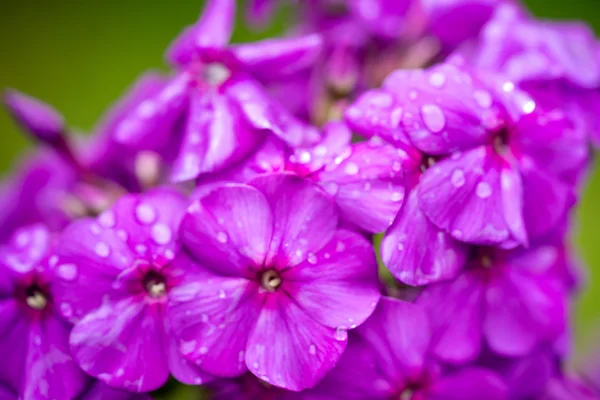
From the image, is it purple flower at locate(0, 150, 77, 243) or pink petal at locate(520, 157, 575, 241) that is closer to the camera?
pink petal at locate(520, 157, 575, 241)

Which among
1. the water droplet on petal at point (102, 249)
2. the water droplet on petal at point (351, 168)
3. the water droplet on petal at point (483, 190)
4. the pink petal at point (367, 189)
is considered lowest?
the water droplet on petal at point (483, 190)

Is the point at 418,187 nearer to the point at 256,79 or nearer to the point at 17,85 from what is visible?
the point at 256,79

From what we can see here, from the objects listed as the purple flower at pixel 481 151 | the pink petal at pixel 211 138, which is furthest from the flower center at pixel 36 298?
the purple flower at pixel 481 151

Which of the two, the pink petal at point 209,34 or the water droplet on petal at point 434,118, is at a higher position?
the pink petal at point 209,34

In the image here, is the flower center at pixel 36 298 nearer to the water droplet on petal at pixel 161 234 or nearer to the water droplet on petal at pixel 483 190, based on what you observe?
the water droplet on petal at pixel 161 234

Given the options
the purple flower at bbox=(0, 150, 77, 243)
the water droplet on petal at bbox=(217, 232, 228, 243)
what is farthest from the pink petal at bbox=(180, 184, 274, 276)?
the purple flower at bbox=(0, 150, 77, 243)

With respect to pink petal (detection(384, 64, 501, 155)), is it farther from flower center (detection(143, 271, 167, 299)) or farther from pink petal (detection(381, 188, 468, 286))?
flower center (detection(143, 271, 167, 299))

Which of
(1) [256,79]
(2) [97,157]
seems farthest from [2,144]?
(1) [256,79]

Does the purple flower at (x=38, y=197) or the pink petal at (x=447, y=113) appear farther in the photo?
the purple flower at (x=38, y=197)
